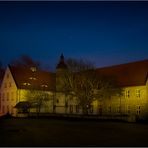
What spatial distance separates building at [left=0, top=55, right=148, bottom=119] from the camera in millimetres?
51594

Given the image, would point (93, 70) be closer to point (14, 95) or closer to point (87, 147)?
point (14, 95)

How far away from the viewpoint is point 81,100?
47.4 m

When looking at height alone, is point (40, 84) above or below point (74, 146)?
above

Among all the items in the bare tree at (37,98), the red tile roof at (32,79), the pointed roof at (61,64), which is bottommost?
the bare tree at (37,98)

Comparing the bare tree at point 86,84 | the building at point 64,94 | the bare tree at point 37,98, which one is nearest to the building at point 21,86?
the building at point 64,94

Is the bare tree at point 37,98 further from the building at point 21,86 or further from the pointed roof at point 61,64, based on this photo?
the pointed roof at point 61,64

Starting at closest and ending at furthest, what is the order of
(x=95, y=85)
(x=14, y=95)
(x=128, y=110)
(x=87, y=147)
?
(x=87, y=147), (x=95, y=85), (x=128, y=110), (x=14, y=95)

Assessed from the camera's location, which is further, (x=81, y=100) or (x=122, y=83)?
(x=122, y=83)

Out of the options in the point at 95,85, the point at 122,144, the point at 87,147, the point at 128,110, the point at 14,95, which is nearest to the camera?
the point at 87,147

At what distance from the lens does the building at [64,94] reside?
169 ft

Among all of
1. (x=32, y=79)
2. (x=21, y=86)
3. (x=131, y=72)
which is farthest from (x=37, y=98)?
(x=131, y=72)

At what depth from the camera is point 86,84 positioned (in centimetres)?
4694

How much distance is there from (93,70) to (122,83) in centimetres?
822

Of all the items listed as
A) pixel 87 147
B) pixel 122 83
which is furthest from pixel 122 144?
pixel 122 83
